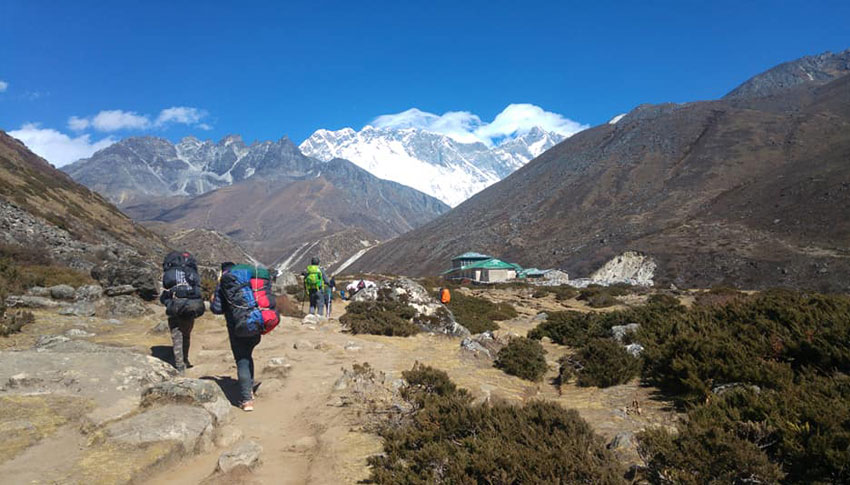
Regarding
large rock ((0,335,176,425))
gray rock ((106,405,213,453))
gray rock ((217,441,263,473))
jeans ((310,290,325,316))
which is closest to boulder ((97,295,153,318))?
jeans ((310,290,325,316))

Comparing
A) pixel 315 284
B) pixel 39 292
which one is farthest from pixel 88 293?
pixel 315 284

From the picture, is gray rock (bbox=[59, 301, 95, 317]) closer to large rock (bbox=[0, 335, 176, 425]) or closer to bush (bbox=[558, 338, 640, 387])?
large rock (bbox=[0, 335, 176, 425])

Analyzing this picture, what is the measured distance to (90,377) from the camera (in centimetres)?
533

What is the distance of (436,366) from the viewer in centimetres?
841

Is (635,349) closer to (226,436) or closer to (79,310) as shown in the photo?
(226,436)

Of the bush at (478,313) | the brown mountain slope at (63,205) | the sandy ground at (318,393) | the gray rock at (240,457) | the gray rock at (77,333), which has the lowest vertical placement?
the bush at (478,313)

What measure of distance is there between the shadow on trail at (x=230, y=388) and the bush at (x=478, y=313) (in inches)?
358

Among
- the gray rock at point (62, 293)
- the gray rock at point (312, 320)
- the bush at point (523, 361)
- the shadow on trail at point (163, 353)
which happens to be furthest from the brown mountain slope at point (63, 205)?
the bush at point (523, 361)

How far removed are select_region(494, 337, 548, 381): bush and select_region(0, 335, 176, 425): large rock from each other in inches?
206

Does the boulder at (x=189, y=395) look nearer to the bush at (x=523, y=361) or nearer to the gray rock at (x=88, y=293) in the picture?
the bush at (x=523, y=361)

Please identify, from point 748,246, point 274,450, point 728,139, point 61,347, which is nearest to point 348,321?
point 61,347

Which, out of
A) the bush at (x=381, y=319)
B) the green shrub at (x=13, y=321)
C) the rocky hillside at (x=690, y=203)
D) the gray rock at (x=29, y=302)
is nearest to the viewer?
the green shrub at (x=13, y=321)

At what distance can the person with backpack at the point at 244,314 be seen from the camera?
6004 mm

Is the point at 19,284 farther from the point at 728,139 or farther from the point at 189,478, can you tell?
the point at 728,139
